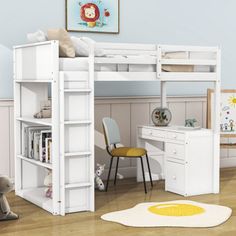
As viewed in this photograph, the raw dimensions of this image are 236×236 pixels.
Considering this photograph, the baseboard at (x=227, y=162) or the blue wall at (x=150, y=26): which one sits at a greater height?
the blue wall at (x=150, y=26)

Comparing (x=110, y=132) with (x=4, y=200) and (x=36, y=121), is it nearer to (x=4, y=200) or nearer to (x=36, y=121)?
(x=36, y=121)

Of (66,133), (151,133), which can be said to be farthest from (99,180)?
(66,133)

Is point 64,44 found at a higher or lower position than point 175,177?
higher

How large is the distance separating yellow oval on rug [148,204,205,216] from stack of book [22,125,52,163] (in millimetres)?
838

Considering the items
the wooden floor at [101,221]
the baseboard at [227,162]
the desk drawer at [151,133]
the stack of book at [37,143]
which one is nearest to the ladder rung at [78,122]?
the stack of book at [37,143]

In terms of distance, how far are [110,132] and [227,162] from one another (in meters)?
1.78

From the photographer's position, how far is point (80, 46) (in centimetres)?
390

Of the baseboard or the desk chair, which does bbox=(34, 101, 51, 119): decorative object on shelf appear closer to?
the desk chair

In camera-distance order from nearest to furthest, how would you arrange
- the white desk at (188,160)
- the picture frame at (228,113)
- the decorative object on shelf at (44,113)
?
the decorative object on shelf at (44,113) < the white desk at (188,160) < the picture frame at (228,113)

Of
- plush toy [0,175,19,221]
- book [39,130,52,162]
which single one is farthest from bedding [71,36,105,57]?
plush toy [0,175,19,221]

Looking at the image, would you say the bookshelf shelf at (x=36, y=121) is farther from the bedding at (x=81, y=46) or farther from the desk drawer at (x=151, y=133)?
the desk drawer at (x=151, y=133)

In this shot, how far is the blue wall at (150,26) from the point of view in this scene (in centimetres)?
463

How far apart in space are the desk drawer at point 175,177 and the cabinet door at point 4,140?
136 centimetres

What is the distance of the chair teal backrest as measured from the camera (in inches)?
178
